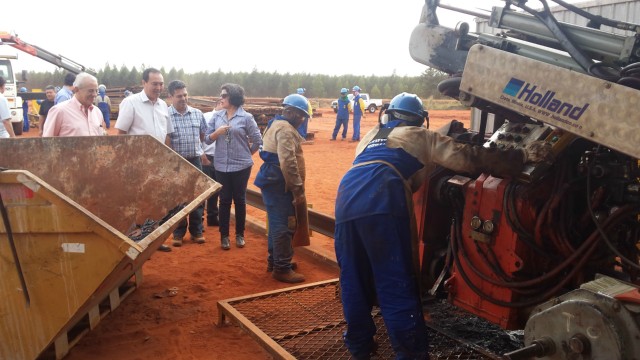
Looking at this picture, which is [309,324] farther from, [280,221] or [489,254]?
[489,254]

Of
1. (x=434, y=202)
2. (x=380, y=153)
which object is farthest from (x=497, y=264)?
(x=380, y=153)

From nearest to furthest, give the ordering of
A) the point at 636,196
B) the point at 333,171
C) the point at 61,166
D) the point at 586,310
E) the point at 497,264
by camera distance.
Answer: the point at 586,310 → the point at 636,196 → the point at 497,264 → the point at 61,166 → the point at 333,171

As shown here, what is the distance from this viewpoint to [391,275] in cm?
343

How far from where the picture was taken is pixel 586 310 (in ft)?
8.64

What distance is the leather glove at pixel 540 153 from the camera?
3.09 metres

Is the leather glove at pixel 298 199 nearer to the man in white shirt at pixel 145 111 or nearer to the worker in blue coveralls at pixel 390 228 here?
the man in white shirt at pixel 145 111

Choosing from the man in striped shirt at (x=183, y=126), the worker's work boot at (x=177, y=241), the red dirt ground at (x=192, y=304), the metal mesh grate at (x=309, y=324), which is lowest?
the red dirt ground at (x=192, y=304)

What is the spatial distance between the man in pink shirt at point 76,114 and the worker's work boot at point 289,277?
231 cm

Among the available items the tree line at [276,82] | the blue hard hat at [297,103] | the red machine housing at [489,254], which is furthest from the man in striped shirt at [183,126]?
the tree line at [276,82]

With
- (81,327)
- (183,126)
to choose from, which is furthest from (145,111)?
(81,327)

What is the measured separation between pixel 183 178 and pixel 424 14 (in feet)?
8.36

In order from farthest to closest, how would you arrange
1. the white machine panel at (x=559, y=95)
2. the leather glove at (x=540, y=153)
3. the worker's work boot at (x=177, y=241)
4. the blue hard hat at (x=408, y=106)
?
the worker's work boot at (x=177, y=241), the blue hard hat at (x=408, y=106), the leather glove at (x=540, y=153), the white machine panel at (x=559, y=95)

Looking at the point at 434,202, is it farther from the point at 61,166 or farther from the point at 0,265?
the point at 61,166

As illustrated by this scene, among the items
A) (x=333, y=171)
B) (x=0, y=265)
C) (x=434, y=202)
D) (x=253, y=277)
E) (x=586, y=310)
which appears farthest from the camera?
(x=333, y=171)
